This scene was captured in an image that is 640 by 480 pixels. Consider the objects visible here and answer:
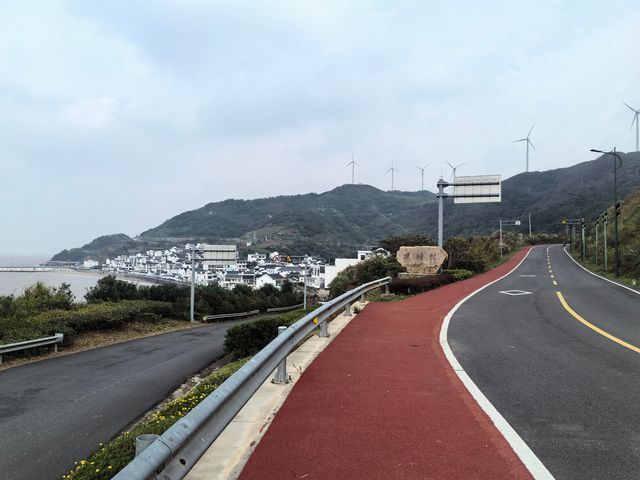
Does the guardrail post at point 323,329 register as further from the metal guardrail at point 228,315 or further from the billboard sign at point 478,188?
the metal guardrail at point 228,315

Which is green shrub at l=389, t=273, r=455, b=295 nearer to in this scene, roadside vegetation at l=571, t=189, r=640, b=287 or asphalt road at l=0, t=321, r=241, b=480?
asphalt road at l=0, t=321, r=241, b=480

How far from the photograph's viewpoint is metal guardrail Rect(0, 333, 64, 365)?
1489 cm

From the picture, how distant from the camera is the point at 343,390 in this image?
5.70 meters

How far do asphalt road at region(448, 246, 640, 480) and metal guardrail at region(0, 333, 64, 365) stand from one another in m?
13.6

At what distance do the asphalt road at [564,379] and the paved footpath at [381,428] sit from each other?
425 millimetres

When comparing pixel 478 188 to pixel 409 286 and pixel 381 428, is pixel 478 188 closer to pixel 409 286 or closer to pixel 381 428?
pixel 409 286

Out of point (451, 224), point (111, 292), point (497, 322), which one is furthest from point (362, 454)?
point (451, 224)

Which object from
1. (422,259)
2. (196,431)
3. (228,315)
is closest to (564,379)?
(196,431)

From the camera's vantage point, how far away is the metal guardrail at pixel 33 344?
14.9 metres

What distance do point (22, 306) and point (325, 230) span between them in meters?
129

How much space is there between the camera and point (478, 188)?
30609mm

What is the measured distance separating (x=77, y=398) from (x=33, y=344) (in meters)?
7.14

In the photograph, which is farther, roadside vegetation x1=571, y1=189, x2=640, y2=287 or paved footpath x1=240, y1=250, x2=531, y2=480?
roadside vegetation x1=571, y1=189, x2=640, y2=287

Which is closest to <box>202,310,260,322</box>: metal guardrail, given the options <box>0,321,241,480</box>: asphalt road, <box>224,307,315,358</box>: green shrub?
<box>0,321,241,480</box>: asphalt road
